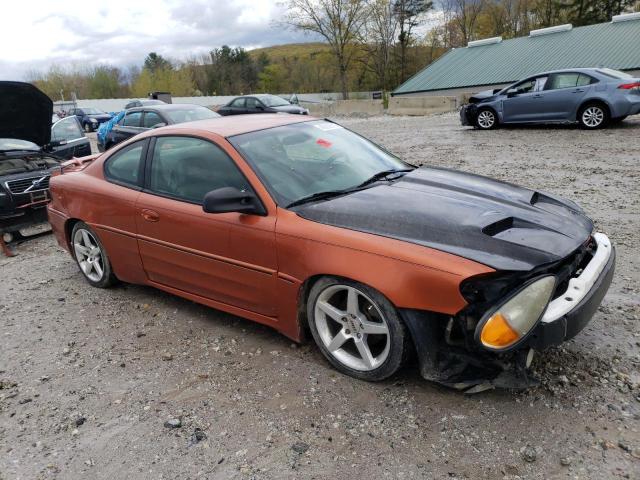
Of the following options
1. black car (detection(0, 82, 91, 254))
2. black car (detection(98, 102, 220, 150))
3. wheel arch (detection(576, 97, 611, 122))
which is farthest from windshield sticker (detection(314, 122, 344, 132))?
wheel arch (detection(576, 97, 611, 122))

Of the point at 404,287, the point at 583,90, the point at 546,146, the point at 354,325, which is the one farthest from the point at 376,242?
the point at 583,90

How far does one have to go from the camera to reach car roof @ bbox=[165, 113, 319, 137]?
11.7 feet

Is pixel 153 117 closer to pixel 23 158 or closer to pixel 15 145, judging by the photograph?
pixel 15 145

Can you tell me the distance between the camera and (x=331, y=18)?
2057 inches

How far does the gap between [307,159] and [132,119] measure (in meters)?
8.95

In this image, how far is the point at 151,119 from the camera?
34.4 feet

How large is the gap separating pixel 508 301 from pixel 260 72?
85200 mm

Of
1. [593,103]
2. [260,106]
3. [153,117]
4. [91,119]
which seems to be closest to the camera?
[153,117]

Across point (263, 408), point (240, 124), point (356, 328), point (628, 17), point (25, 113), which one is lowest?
point (263, 408)

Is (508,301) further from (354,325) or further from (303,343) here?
(303,343)

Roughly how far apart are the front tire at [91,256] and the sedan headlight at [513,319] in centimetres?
335

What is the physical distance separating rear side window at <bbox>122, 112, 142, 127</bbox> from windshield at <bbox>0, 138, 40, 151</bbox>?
11.6 feet

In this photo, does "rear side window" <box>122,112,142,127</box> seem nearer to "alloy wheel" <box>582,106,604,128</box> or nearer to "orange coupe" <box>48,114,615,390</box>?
"orange coupe" <box>48,114,615,390</box>

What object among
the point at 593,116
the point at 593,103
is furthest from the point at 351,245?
the point at 593,116
